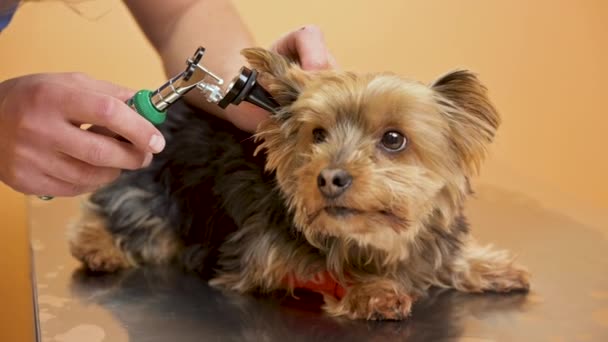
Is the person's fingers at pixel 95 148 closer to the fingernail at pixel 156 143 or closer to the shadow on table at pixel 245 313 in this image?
the fingernail at pixel 156 143

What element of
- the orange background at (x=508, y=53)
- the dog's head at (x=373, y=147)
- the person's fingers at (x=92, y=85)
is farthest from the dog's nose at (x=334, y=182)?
the orange background at (x=508, y=53)

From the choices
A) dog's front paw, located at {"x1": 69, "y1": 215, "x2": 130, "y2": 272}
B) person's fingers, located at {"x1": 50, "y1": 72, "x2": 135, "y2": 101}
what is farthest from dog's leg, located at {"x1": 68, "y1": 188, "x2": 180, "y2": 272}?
person's fingers, located at {"x1": 50, "y1": 72, "x2": 135, "y2": 101}

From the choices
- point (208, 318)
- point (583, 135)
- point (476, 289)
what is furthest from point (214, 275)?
point (583, 135)

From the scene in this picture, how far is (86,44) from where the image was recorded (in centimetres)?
238

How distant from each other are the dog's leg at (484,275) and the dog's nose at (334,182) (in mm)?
290

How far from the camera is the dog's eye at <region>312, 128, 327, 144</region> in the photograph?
1174 mm

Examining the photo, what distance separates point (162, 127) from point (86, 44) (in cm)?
101

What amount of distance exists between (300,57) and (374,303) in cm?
36

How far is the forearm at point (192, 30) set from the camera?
1.42m

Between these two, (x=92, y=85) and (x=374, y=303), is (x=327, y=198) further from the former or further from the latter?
(x=92, y=85)

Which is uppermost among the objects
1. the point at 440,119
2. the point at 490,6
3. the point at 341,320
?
the point at 490,6

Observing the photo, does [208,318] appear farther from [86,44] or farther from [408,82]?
[86,44]

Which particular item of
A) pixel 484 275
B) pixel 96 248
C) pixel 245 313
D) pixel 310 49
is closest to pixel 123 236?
pixel 96 248

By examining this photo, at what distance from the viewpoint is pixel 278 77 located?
3.95 ft
